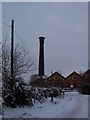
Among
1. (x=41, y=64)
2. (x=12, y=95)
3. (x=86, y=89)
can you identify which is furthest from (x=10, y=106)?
(x=41, y=64)

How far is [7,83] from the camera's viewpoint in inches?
828

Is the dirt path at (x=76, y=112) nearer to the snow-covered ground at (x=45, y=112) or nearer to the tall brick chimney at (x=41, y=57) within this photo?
the snow-covered ground at (x=45, y=112)

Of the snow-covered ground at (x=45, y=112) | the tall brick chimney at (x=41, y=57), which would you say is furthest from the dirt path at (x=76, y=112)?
the tall brick chimney at (x=41, y=57)

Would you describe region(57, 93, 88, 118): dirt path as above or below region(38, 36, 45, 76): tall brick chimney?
below

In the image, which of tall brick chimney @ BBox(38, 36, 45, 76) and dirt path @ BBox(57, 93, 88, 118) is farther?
tall brick chimney @ BBox(38, 36, 45, 76)

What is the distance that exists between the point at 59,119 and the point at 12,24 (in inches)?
546

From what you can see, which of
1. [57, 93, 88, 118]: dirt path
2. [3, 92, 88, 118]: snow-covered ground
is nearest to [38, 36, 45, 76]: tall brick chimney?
[57, 93, 88, 118]: dirt path

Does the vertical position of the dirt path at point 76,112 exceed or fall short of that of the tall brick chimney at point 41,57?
it falls short

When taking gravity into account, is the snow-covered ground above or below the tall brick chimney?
below

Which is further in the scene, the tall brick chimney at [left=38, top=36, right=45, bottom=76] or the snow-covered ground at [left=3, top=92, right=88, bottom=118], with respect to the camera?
the tall brick chimney at [left=38, top=36, right=45, bottom=76]

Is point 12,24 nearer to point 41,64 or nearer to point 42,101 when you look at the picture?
point 42,101

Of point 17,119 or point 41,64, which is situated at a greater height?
point 41,64

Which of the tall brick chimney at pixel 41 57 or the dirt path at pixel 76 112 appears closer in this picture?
the dirt path at pixel 76 112

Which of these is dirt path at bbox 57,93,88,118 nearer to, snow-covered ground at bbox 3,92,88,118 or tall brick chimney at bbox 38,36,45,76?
snow-covered ground at bbox 3,92,88,118
